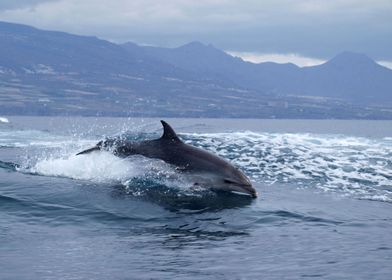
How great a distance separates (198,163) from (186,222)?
200 inches

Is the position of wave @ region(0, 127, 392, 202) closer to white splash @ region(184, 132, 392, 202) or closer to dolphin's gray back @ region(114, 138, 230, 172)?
white splash @ region(184, 132, 392, 202)

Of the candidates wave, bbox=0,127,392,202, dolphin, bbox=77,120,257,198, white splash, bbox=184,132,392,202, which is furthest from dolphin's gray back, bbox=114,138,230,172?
white splash, bbox=184,132,392,202

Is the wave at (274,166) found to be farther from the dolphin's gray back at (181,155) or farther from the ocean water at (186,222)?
the dolphin's gray back at (181,155)

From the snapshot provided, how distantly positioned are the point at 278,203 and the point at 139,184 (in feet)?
16.3

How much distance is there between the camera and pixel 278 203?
1869 centimetres

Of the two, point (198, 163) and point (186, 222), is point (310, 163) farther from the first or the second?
point (186, 222)

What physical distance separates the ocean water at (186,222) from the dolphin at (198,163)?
0.37 metres

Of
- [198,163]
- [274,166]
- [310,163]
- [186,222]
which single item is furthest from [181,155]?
[310,163]

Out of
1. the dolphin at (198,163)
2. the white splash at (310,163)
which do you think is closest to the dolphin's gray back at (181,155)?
the dolphin at (198,163)

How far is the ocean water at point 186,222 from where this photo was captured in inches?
455

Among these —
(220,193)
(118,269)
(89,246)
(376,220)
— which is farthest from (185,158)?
(118,269)

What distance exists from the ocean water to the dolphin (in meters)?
0.37

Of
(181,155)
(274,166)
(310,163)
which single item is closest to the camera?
(181,155)

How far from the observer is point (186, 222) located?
15.7 m
